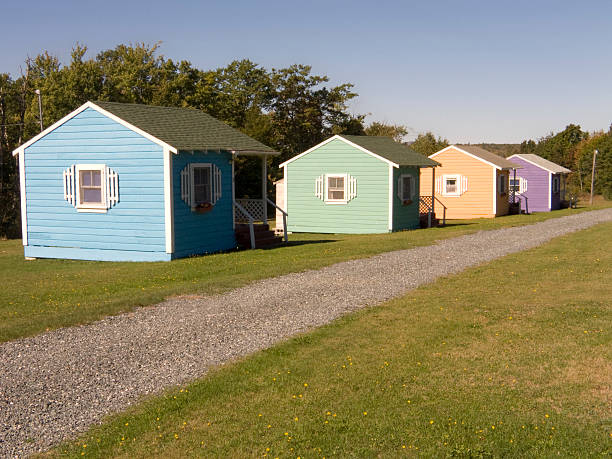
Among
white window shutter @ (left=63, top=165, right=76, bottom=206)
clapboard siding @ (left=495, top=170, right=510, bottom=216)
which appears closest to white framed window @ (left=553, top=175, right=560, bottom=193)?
clapboard siding @ (left=495, top=170, right=510, bottom=216)

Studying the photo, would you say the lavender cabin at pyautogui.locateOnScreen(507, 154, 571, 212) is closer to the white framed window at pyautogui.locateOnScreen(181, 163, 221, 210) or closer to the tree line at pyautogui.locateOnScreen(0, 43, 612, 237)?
the tree line at pyautogui.locateOnScreen(0, 43, 612, 237)

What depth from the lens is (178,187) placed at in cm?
1938

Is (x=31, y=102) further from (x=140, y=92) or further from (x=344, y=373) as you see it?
(x=344, y=373)

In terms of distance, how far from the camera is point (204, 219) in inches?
814

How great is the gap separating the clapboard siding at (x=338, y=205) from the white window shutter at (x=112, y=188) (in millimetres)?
12066

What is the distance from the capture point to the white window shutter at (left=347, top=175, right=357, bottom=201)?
29.5m

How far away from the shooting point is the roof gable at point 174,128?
755 inches

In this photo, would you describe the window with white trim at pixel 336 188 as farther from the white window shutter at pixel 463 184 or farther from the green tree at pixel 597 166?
the green tree at pixel 597 166

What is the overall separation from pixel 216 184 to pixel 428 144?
165 ft

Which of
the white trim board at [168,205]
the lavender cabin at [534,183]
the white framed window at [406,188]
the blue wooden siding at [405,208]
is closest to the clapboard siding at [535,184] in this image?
the lavender cabin at [534,183]

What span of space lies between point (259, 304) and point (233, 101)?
45.7 metres

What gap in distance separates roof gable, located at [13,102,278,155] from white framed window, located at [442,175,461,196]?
20.0 meters

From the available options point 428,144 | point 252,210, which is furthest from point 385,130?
point 252,210

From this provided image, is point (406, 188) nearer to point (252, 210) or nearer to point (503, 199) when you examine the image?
point (252, 210)
